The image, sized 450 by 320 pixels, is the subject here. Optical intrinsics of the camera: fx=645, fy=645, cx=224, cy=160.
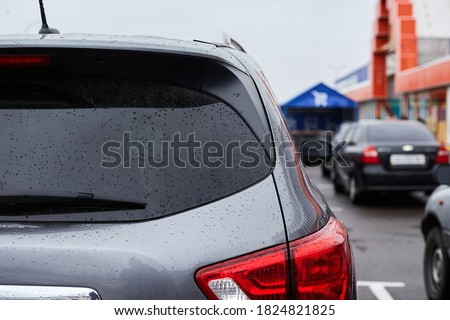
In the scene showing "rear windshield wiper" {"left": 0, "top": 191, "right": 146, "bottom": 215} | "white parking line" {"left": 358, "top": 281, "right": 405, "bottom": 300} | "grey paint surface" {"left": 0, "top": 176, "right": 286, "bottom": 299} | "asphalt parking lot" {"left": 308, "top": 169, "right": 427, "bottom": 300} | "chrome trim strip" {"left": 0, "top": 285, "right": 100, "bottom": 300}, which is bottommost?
"asphalt parking lot" {"left": 308, "top": 169, "right": 427, "bottom": 300}

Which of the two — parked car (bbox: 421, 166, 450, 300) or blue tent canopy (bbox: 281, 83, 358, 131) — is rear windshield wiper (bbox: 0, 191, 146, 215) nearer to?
parked car (bbox: 421, 166, 450, 300)

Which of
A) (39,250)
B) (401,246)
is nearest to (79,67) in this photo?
(39,250)

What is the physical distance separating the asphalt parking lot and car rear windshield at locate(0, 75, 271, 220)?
155 inches

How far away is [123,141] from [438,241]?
3.98 meters

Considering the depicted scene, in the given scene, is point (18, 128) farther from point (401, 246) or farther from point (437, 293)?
point (401, 246)

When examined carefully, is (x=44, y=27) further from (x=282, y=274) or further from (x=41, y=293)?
(x=282, y=274)

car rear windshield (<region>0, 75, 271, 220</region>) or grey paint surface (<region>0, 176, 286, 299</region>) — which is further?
car rear windshield (<region>0, 75, 271, 220</region>)

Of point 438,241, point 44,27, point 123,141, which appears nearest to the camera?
point 123,141

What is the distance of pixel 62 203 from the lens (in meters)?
1.83

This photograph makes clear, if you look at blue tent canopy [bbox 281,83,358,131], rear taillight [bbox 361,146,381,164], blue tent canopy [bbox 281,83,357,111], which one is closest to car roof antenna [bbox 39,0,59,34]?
rear taillight [bbox 361,146,381,164]

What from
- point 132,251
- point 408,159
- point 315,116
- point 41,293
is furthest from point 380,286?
point 315,116

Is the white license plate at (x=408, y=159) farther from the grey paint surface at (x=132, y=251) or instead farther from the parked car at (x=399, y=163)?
the grey paint surface at (x=132, y=251)

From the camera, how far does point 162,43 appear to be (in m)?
2.07

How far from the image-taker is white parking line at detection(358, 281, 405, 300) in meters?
5.63
